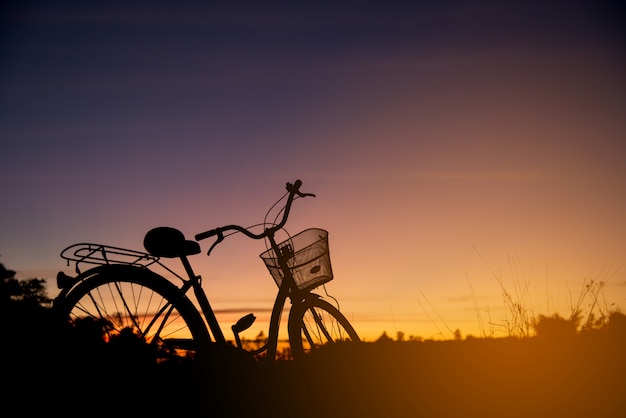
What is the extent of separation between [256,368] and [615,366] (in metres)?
3.88

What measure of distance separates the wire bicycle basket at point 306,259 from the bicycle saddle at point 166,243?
37.6 inches

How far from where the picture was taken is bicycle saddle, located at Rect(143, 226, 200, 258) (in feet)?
14.2

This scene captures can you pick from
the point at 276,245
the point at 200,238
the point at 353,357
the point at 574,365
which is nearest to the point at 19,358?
the point at 200,238

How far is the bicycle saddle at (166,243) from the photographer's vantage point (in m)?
4.33

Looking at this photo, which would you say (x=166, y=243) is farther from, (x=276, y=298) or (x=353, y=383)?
(x=353, y=383)

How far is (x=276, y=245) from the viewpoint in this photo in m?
5.09

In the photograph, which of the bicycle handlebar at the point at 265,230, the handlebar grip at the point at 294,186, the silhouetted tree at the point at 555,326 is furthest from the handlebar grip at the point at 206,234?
the silhouetted tree at the point at 555,326

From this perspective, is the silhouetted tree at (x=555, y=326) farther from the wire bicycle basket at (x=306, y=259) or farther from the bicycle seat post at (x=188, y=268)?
the bicycle seat post at (x=188, y=268)

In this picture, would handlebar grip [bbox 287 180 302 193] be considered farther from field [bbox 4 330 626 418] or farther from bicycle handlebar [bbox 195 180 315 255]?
field [bbox 4 330 626 418]

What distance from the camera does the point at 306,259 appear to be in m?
5.09

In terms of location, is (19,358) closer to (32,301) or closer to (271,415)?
(32,301)

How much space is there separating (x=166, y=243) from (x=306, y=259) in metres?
1.45

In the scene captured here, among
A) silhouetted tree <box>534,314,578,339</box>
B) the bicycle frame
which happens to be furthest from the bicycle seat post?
silhouetted tree <box>534,314,578,339</box>

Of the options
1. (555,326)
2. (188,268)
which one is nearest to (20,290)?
(188,268)
